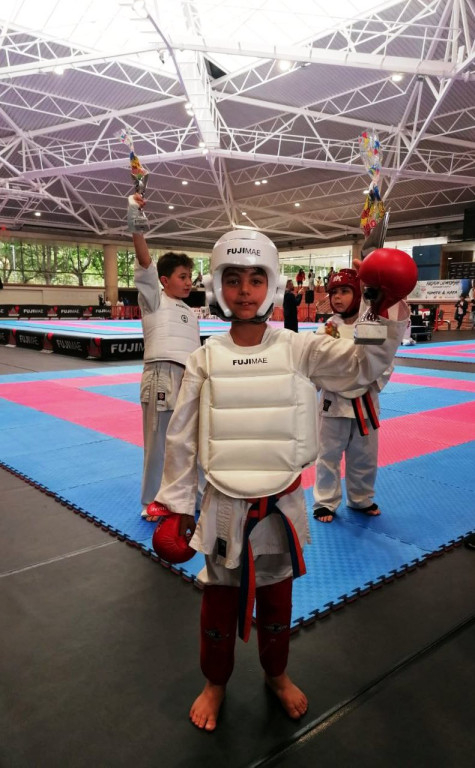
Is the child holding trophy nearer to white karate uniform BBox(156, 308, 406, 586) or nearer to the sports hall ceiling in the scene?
white karate uniform BBox(156, 308, 406, 586)

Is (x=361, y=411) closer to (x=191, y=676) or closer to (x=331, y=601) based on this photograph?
(x=331, y=601)

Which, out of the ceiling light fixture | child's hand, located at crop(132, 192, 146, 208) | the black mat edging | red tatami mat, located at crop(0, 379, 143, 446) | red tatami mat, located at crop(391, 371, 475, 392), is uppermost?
the ceiling light fixture

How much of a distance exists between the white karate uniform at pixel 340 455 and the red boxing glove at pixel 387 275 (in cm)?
177

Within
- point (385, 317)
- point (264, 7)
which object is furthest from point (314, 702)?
point (264, 7)

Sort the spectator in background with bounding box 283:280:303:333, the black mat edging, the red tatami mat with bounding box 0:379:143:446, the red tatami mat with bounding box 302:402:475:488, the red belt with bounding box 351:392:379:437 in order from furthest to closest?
1. the spectator in background with bounding box 283:280:303:333
2. the red tatami mat with bounding box 0:379:143:446
3. the red tatami mat with bounding box 302:402:475:488
4. the red belt with bounding box 351:392:379:437
5. the black mat edging

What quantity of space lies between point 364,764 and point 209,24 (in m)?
15.4

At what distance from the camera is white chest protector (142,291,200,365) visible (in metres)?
3.27

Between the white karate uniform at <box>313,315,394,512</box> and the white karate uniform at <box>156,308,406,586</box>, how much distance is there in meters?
1.58

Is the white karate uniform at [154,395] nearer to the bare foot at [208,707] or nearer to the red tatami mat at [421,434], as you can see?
the red tatami mat at [421,434]

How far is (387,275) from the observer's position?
152cm

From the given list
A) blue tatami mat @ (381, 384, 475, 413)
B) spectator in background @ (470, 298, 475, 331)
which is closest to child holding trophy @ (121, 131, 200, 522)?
blue tatami mat @ (381, 384, 475, 413)

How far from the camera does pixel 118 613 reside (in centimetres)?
242

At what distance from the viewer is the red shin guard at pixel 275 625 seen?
1.85 metres

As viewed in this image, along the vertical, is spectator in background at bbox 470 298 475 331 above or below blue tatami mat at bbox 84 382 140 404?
above
